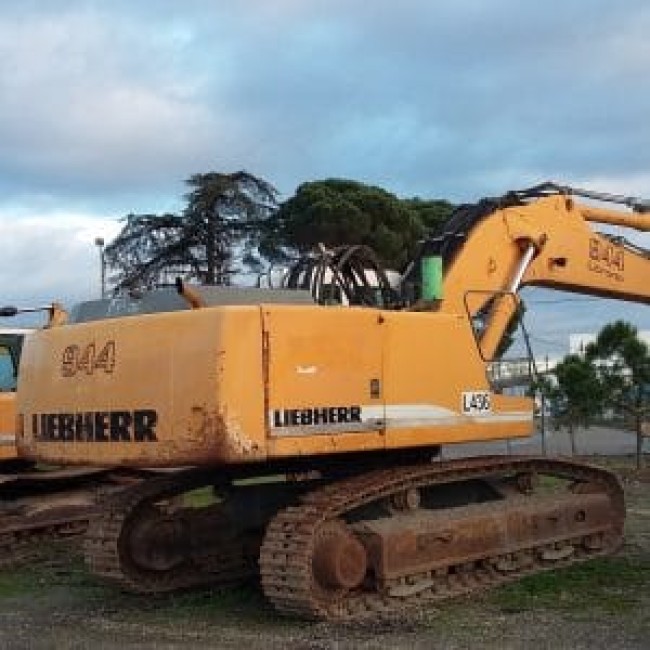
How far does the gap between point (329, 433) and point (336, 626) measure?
1294 mm

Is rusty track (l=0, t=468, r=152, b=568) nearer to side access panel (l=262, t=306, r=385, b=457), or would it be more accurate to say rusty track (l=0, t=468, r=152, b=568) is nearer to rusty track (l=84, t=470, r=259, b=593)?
rusty track (l=84, t=470, r=259, b=593)

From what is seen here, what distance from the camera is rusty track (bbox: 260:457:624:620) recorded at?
27.6ft

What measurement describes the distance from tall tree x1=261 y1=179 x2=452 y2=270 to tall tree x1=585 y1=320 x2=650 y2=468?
15677mm

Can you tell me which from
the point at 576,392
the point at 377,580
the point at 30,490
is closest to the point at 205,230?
the point at 576,392

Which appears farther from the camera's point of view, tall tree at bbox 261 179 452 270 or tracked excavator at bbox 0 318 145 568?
tall tree at bbox 261 179 452 270

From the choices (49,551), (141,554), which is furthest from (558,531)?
(49,551)

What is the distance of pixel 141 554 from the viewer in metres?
9.62

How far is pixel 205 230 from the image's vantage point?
3766 cm

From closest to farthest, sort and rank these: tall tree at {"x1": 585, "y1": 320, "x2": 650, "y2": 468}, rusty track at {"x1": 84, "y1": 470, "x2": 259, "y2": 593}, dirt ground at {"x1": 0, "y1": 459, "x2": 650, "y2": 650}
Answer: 1. dirt ground at {"x1": 0, "y1": 459, "x2": 650, "y2": 650}
2. rusty track at {"x1": 84, "y1": 470, "x2": 259, "y2": 593}
3. tall tree at {"x1": 585, "y1": 320, "x2": 650, "y2": 468}

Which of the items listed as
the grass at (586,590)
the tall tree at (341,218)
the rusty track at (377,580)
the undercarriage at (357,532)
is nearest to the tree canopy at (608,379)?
the undercarriage at (357,532)

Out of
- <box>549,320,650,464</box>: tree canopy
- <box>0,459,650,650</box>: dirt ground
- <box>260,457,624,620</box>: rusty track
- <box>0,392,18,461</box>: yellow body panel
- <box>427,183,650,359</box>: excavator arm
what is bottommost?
<box>0,459,650,650</box>: dirt ground

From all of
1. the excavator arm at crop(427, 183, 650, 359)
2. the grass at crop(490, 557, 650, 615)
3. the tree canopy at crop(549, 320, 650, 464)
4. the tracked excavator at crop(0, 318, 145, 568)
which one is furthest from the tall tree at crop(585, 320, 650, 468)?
the grass at crop(490, 557, 650, 615)

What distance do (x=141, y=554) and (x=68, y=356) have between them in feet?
→ 5.41

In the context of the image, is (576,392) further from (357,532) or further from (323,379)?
(323,379)
